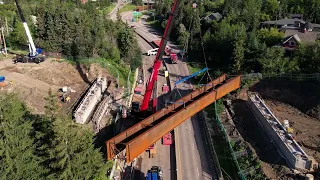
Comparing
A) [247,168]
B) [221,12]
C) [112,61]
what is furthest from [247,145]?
[221,12]

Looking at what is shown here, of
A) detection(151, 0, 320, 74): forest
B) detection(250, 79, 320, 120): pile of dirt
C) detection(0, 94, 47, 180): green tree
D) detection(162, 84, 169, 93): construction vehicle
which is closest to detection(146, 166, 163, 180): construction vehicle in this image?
detection(0, 94, 47, 180): green tree

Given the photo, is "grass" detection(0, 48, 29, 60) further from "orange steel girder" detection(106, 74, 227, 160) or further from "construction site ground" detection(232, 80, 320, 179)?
"construction site ground" detection(232, 80, 320, 179)

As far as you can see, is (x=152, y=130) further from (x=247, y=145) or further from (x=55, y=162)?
(x=247, y=145)

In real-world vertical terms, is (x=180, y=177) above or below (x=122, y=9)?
below

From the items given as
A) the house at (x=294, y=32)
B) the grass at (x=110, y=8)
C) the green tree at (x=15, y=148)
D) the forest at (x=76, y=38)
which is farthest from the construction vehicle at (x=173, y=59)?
the grass at (x=110, y=8)

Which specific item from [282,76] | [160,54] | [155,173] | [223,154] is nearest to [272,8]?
[282,76]

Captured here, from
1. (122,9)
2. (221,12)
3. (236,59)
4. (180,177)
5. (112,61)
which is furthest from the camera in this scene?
(122,9)

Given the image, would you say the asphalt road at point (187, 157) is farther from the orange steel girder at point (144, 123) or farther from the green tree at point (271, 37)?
the green tree at point (271, 37)

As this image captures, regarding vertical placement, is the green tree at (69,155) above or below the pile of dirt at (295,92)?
above
